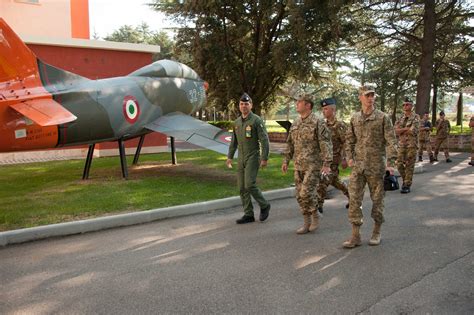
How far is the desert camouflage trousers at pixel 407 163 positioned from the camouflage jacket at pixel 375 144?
406 cm

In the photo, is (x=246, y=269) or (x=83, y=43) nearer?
(x=246, y=269)

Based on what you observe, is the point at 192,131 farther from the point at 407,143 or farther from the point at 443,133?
the point at 443,133

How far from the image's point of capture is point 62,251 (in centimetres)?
509

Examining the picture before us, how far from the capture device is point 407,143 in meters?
8.75

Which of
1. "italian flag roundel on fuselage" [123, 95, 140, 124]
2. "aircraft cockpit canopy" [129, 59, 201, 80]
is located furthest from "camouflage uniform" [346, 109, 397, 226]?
"aircraft cockpit canopy" [129, 59, 201, 80]

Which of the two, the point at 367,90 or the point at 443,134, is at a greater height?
the point at 367,90

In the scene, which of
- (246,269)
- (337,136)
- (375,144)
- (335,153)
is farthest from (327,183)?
(246,269)

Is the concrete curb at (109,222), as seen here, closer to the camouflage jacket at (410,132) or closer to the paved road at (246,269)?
the paved road at (246,269)

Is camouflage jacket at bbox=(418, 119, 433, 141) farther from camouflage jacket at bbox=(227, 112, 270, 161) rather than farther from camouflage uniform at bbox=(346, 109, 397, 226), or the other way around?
camouflage uniform at bbox=(346, 109, 397, 226)

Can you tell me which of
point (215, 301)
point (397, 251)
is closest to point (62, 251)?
point (215, 301)

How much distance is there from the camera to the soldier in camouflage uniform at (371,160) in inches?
196

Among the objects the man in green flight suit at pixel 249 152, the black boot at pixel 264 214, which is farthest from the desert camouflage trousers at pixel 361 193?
the black boot at pixel 264 214

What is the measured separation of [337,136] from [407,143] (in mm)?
2918

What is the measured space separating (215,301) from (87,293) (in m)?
1.26
